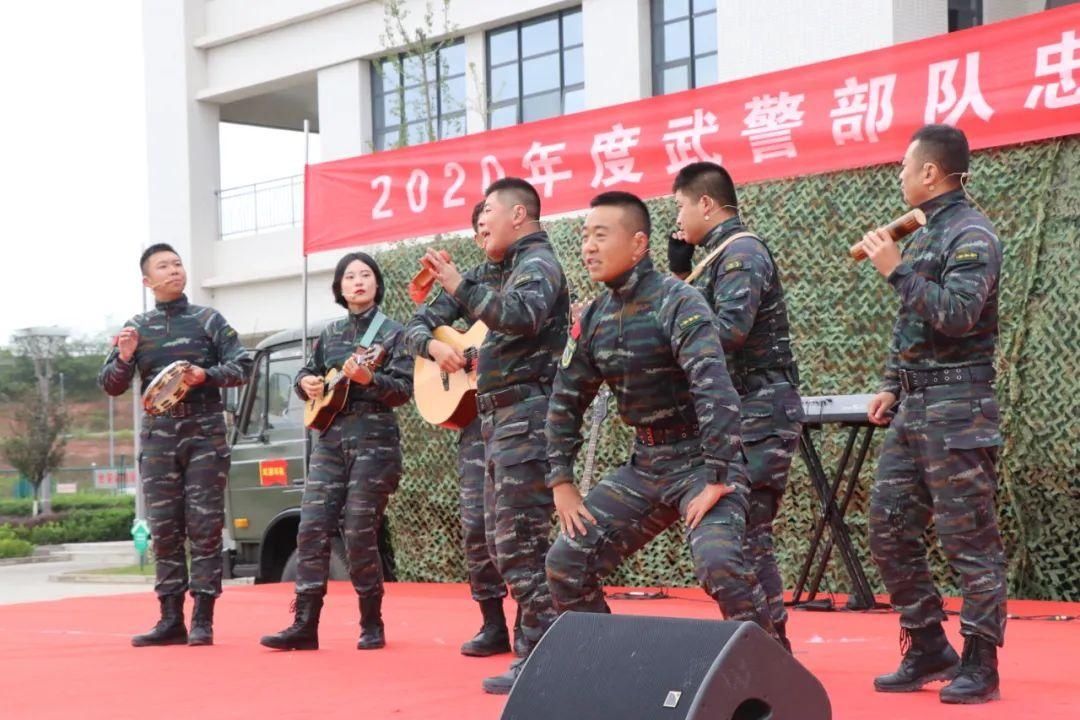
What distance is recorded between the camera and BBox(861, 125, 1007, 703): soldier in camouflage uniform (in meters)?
5.05

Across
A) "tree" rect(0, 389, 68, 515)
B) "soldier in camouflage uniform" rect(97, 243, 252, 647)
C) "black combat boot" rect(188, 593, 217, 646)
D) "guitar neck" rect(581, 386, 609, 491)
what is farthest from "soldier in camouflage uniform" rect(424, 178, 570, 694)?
"tree" rect(0, 389, 68, 515)

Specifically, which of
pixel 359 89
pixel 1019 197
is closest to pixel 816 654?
pixel 1019 197

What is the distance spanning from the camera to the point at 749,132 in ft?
29.1

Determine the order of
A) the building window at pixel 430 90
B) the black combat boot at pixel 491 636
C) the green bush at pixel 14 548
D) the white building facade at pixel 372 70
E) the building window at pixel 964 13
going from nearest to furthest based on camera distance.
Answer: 1. the black combat boot at pixel 491 636
2. the building window at pixel 964 13
3. the white building facade at pixel 372 70
4. the building window at pixel 430 90
5. the green bush at pixel 14 548

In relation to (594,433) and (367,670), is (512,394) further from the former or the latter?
(594,433)

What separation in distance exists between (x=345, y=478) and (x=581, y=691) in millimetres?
3719

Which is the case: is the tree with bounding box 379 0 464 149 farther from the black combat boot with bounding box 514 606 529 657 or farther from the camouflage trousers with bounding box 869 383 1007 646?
the camouflage trousers with bounding box 869 383 1007 646

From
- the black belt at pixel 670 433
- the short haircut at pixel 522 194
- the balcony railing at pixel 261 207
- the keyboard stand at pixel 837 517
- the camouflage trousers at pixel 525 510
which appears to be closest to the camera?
the black belt at pixel 670 433

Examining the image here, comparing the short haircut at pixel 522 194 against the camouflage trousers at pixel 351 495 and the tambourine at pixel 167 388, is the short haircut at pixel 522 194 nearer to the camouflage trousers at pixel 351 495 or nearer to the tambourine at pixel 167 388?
the camouflage trousers at pixel 351 495

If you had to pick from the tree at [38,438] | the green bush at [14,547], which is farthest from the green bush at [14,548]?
the tree at [38,438]

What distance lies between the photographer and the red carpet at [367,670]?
5328 mm

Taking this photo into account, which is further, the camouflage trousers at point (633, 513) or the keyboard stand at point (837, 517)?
the keyboard stand at point (837, 517)

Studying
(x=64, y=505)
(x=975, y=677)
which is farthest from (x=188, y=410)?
(x=64, y=505)

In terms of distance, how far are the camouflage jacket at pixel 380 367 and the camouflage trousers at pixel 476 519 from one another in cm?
47
